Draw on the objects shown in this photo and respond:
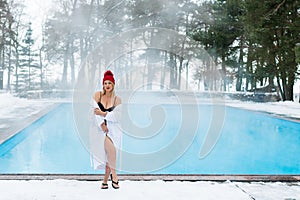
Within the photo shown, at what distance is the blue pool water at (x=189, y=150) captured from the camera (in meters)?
5.02

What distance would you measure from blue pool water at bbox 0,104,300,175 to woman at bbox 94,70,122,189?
201 centimetres

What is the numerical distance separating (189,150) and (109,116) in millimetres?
4027

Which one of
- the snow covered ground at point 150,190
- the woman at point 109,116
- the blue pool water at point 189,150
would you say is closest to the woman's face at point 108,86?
the woman at point 109,116

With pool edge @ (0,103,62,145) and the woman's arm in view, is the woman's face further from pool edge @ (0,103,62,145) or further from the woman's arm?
pool edge @ (0,103,62,145)

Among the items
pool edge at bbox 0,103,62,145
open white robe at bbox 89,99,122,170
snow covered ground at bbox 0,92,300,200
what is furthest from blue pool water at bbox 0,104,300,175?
open white robe at bbox 89,99,122,170

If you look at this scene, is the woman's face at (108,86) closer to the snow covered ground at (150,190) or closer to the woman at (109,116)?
the woman at (109,116)

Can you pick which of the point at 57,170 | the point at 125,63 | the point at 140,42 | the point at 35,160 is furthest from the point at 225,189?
the point at 125,63

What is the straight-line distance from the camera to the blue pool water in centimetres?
502

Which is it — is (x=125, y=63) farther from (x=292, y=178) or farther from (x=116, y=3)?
(x=292, y=178)

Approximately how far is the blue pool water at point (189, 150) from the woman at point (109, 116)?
2.01 meters

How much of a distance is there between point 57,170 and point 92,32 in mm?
18657

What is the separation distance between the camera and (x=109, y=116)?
8.86 ft

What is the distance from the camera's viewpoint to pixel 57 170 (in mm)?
4863

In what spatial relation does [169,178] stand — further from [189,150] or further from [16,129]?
[16,129]
